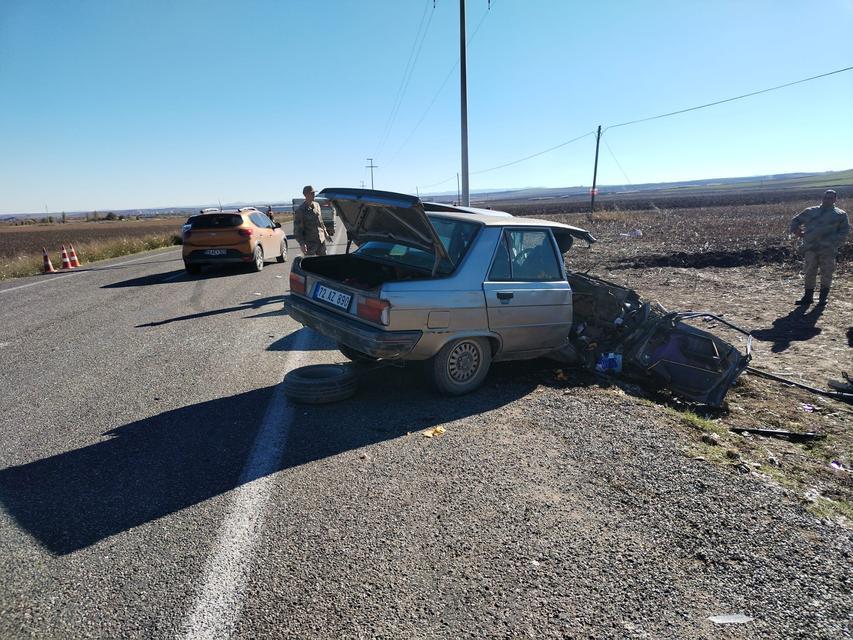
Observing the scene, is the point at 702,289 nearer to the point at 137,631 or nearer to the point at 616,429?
the point at 616,429

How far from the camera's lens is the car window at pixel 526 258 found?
5105 millimetres

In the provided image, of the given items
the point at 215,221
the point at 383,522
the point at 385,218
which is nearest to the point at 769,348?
the point at 385,218

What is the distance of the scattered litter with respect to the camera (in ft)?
7.89

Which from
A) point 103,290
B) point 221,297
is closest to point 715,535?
point 221,297

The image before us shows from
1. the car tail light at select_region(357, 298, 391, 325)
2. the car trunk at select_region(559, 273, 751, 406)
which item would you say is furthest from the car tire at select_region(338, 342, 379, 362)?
the car trunk at select_region(559, 273, 751, 406)

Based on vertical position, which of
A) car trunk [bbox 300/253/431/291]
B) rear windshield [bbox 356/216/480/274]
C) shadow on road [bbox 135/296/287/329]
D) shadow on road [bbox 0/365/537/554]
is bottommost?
shadow on road [bbox 135/296/287/329]

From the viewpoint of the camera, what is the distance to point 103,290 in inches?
464

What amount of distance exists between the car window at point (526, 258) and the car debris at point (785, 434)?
2150 millimetres

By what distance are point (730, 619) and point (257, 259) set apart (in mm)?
13596

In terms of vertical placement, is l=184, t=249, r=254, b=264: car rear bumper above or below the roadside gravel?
above

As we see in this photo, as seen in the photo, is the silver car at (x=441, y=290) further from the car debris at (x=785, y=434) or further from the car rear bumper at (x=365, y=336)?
the car debris at (x=785, y=434)

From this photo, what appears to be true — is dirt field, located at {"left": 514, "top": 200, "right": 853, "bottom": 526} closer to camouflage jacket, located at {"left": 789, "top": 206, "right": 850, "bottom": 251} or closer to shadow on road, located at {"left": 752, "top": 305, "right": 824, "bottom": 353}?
shadow on road, located at {"left": 752, "top": 305, "right": 824, "bottom": 353}

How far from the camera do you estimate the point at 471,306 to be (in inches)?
189

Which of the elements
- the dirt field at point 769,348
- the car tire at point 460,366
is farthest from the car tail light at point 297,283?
the dirt field at point 769,348
